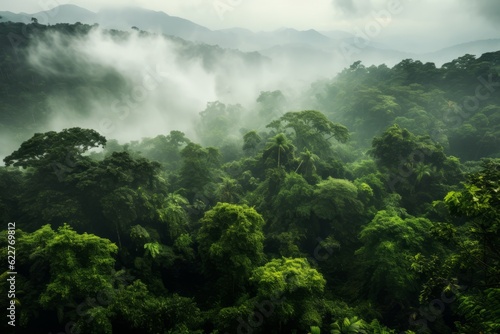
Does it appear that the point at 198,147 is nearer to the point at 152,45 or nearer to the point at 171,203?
the point at 171,203

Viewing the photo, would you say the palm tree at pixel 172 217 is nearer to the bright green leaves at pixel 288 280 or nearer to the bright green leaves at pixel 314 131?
the bright green leaves at pixel 288 280

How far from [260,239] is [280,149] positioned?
13.7 m

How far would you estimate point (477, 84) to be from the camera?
164ft

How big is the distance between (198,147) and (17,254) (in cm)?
1724

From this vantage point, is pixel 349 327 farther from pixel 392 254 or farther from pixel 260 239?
pixel 260 239

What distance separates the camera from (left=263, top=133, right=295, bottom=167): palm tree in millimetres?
29395

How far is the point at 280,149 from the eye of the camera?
29.5m

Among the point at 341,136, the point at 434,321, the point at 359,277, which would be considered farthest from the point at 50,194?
the point at 341,136

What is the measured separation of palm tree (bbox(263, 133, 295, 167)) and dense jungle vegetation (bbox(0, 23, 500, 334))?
146 mm

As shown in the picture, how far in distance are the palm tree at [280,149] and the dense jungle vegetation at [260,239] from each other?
0.15 meters

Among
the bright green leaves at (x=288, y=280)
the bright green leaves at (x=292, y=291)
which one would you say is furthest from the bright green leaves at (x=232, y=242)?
the bright green leaves at (x=292, y=291)

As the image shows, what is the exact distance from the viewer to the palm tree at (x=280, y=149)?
2940 cm

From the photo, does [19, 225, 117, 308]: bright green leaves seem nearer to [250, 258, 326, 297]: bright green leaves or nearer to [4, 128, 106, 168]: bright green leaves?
[4, 128, 106, 168]: bright green leaves

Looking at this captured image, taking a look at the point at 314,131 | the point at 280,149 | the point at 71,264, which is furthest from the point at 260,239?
the point at 314,131
